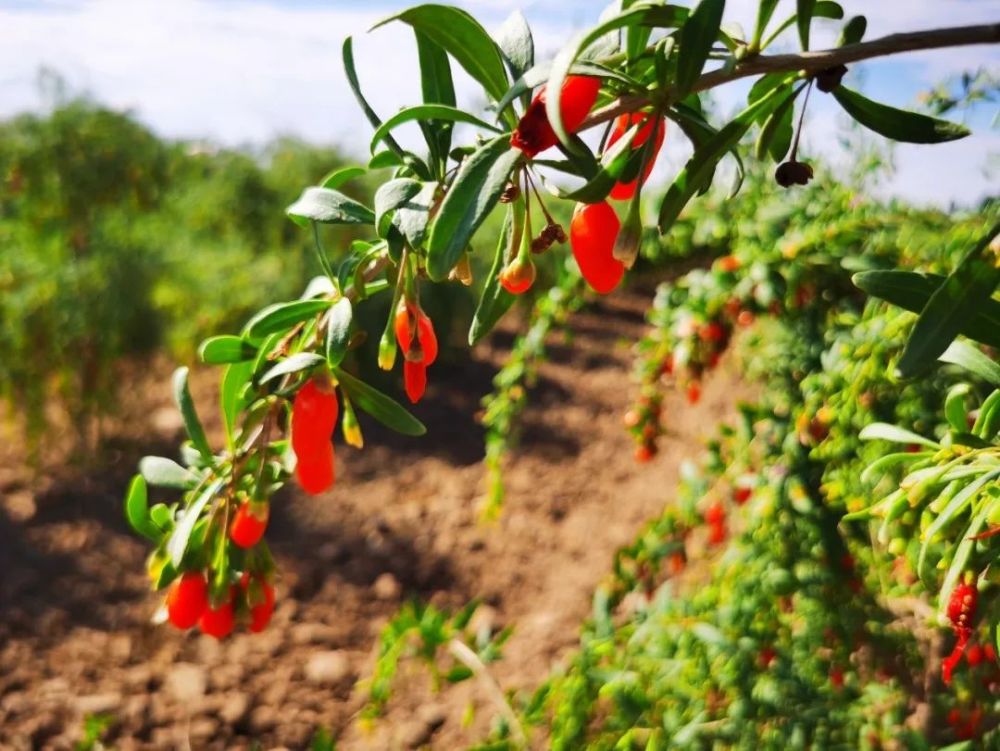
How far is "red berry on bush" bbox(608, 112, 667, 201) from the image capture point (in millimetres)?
501

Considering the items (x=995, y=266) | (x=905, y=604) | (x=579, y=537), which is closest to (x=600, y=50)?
(x=995, y=266)

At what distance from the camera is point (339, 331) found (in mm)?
636

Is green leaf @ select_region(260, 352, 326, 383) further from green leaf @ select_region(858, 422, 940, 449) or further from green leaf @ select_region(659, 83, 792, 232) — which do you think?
green leaf @ select_region(858, 422, 940, 449)

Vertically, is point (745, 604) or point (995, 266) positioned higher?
point (995, 266)

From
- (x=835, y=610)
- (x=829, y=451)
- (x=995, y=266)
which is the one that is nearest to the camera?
(x=995, y=266)

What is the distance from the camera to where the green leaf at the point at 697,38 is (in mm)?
455

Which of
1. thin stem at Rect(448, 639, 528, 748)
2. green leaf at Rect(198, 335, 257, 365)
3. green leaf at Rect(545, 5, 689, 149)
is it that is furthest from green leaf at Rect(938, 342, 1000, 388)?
thin stem at Rect(448, 639, 528, 748)

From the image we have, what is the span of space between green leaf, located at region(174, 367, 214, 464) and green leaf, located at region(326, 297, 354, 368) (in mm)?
196

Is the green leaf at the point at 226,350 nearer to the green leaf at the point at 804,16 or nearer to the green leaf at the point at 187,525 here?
the green leaf at the point at 187,525

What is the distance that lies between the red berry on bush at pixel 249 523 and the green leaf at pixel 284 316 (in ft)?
0.48

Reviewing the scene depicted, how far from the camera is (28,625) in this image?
2.35 meters

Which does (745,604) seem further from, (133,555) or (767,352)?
(133,555)

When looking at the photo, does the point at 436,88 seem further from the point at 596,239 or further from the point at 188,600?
the point at 188,600

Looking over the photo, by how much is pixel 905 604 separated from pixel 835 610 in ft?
0.40
